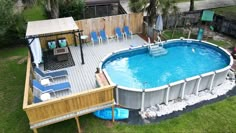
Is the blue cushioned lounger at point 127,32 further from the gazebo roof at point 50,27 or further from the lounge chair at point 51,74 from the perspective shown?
the lounge chair at point 51,74

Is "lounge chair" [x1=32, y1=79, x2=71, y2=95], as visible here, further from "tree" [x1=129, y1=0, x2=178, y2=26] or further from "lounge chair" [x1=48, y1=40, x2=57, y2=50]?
"tree" [x1=129, y1=0, x2=178, y2=26]

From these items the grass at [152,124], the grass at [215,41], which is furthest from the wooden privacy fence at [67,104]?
the grass at [215,41]

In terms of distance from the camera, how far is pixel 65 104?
23.4 feet

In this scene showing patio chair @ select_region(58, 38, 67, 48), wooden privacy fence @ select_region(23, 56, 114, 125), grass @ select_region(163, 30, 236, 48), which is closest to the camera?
wooden privacy fence @ select_region(23, 56, 114, 125)

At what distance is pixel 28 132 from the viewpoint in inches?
312

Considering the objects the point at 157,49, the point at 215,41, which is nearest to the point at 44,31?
the point at 157,49

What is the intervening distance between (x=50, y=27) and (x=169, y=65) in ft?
24.8

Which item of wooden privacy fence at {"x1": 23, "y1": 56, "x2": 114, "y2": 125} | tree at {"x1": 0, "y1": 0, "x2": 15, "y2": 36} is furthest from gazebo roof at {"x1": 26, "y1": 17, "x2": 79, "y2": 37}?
wooden privacy fence at {"x1": 23, "y1": 56, "x2": 114, "y2": 125}

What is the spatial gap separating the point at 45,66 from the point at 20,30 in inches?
170

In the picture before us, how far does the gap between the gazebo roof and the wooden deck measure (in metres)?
2.37

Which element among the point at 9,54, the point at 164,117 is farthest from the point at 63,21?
the point at 164,117

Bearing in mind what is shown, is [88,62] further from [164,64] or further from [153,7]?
[153,7]

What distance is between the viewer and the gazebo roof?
10352mm

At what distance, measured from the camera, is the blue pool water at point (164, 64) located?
1080 centimetres
